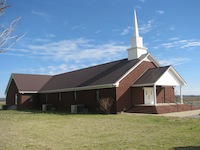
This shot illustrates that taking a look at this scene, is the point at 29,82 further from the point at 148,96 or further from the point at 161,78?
the point at 161,78

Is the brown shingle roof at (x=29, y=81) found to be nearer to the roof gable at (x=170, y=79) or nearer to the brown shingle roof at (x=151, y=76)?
the brown shingle roof at (x=151, y=76)

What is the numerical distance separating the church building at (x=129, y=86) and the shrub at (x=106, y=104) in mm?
397

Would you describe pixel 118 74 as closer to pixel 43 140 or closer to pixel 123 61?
pixel 123 61

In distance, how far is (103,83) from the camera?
24672mm

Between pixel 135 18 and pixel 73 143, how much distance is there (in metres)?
23.0

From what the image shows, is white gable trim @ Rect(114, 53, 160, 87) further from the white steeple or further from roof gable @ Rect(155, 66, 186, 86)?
roof gable @ Rect(155, 66, 186, 86)

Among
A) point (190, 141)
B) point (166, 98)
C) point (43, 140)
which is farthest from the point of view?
point (166, 98)

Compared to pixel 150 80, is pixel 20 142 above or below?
below

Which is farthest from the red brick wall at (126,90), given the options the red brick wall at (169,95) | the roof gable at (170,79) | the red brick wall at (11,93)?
the red brick wall at (11,93)

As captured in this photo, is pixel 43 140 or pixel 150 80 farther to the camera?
pixel 150 80

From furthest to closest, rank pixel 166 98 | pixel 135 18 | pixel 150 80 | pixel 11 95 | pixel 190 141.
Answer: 1. pixel 11 95
2. pixel 135 18
3. pixel 166 98
4. pixel 150 80
5. pixel 190 141

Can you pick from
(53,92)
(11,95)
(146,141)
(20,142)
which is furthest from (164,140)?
(11,95)

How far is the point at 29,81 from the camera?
4016 centimetres

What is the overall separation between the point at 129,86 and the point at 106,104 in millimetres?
3211
